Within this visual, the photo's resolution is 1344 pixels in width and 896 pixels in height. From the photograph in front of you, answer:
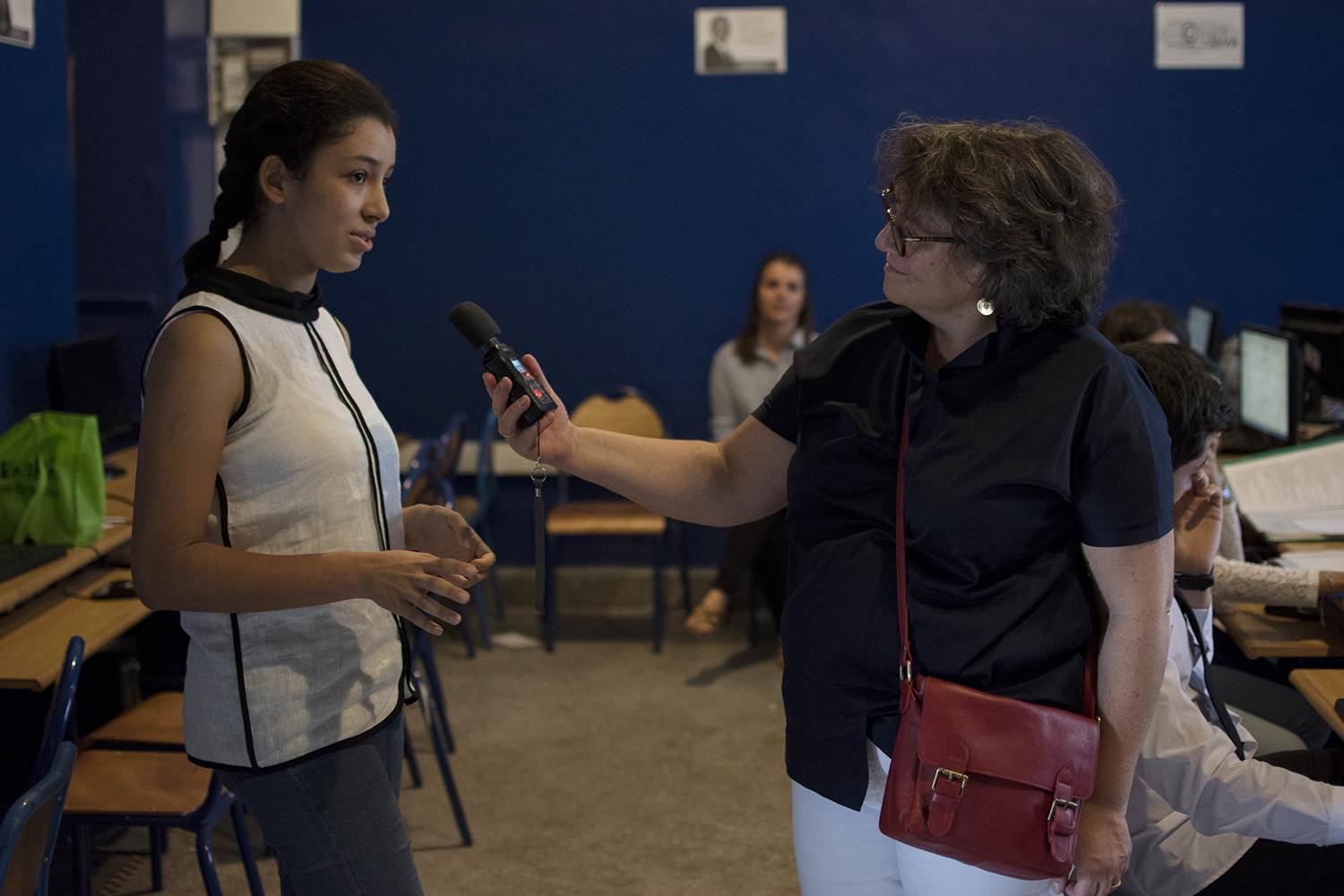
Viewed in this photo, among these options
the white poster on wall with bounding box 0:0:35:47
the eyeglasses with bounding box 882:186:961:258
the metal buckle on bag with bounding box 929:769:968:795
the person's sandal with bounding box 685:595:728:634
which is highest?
the white poster on wall with bounding box 0:0:35:47

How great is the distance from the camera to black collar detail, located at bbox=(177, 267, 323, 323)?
4.58ft

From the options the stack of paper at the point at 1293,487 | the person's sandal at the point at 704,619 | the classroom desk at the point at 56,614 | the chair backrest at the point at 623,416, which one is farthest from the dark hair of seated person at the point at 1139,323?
the classroom desk at the point at 56,614

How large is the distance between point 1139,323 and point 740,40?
2264mm

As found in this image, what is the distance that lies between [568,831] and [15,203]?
90.7 inches

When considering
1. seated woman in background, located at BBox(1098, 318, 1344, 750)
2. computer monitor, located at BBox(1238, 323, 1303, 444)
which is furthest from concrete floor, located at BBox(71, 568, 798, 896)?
computer monitor, located at BBox(1238, 323, 1303, 444)

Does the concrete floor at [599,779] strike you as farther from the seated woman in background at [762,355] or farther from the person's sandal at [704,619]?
the seated woman in background at [762,355]

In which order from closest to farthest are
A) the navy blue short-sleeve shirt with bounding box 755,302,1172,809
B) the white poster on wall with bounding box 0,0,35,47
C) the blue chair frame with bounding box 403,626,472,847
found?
the navy blue short-sleeve shirt with bounding box 755,302,1172,809, the blue chair frame with bounding box 403,626,472,847, the white poster on wall with bounding box 0,0,35,47

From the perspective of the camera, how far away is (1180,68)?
186 inches

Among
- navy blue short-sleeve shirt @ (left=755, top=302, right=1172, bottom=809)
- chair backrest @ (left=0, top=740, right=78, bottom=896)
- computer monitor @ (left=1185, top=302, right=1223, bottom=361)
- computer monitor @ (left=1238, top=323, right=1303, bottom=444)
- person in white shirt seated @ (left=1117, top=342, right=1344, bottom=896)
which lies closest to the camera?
navy blue short-sleeve shirt @ (left=755, top=302, right=1172, bottom=809)

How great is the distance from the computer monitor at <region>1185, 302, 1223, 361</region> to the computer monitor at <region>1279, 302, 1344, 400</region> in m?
0.29

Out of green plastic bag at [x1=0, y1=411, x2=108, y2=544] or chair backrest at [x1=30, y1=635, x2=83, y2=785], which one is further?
green plastic bag at [x1=0, y1=411, x2=108, y2=544]

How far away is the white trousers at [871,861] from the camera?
1323 mm

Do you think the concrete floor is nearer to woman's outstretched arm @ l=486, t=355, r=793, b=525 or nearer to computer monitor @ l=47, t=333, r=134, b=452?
computer monitor @ l=47, t=333, r=134, b=452

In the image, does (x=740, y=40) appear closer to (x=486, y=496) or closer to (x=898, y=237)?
(x=486, y=496)
